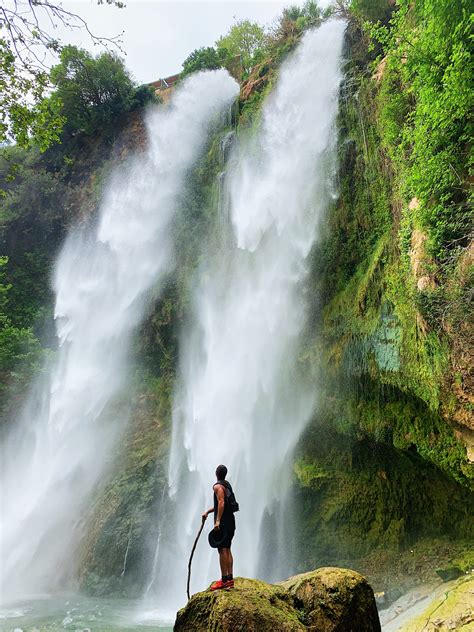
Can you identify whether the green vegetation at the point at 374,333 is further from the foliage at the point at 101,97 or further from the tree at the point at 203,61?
the foliage at the point at 101,97

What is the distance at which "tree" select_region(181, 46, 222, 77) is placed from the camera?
2094 centimetres

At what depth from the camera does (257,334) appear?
1136cm

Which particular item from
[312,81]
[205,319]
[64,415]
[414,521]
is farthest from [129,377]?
[312,81]

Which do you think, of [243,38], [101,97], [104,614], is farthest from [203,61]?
[104,614]

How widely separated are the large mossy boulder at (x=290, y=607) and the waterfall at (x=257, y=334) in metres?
5.51

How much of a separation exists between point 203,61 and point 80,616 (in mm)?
21905

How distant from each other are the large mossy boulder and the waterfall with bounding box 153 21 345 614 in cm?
551

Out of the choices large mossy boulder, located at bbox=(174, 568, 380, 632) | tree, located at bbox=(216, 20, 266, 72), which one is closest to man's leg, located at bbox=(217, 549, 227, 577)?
large mossy boulder, located at bbox=(174, 568, 380, 632)

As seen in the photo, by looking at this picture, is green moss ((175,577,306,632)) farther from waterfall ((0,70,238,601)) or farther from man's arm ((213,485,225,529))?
waterfall ((0,70,238,601))

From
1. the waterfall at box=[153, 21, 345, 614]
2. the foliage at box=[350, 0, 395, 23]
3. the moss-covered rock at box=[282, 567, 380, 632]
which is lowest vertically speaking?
the moss-covered rock at box=[282, 567, 380, 632]

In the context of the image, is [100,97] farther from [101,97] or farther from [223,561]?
→ [223,561]

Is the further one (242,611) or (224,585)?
(224,585)

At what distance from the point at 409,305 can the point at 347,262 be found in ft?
9.76

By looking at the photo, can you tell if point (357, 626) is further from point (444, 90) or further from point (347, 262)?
point (347, 262)
